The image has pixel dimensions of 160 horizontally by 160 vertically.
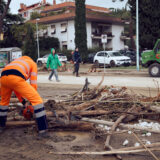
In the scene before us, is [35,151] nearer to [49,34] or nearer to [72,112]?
[72,112]

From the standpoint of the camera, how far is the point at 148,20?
2856 centimetres

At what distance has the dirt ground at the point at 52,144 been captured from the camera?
397 cm

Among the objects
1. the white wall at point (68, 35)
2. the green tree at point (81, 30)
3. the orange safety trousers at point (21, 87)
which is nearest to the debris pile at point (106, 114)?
Answer: the orange safety trousers at point (21, 87)

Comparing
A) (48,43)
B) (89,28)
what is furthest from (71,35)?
(48,43)

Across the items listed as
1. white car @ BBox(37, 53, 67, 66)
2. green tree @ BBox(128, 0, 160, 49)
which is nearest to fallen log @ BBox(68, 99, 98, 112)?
green tree @ BBox(128, 0, 160, 49)

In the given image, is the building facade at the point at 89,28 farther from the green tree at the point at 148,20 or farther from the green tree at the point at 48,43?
the green tree at the point at 148,20

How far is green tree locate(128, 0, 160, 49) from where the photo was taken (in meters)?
28.4

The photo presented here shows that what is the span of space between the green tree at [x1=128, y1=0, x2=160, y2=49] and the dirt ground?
83.7ft

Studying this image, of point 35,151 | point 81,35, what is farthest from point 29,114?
point 81,35

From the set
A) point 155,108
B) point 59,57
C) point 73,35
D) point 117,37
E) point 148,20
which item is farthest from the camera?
point 117,37

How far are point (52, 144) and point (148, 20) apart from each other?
86.2ft

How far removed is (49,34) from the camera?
50219 millimetres

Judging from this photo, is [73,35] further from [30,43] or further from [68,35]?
[30,43]

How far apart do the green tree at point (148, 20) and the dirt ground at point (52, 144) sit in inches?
1004
